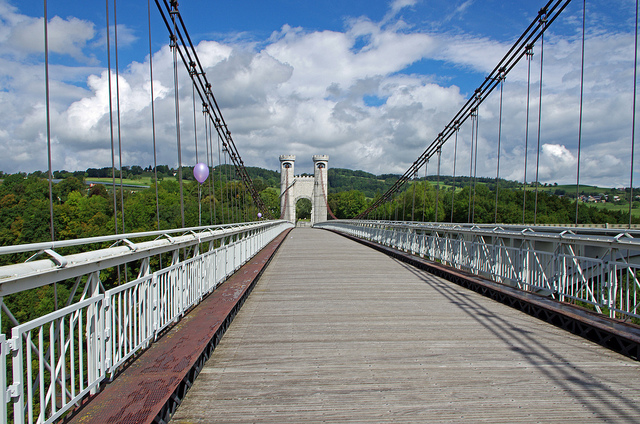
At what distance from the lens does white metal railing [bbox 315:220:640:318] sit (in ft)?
14.0

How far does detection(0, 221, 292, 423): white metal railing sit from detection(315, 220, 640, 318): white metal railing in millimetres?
3808

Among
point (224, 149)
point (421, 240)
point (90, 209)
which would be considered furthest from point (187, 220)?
point (421, 240)

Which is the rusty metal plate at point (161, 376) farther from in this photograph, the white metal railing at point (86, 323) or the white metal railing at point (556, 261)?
the white metal railing at point (556, 261)

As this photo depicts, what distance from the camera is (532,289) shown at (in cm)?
612

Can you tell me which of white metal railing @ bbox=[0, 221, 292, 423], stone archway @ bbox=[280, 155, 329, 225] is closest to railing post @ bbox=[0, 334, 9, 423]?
white metal railing @ bbox=[0, 221, 292, 423]

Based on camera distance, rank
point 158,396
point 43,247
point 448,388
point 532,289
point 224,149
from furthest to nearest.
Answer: point 224,149, point 532,289, point 448,388, point 158,396, point 43,247

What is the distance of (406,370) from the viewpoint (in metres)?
3.40

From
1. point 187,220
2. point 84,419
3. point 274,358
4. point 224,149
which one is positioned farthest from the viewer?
point 187,220

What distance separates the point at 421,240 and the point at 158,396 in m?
9.76

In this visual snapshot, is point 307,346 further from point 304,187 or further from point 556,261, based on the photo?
point 304,187

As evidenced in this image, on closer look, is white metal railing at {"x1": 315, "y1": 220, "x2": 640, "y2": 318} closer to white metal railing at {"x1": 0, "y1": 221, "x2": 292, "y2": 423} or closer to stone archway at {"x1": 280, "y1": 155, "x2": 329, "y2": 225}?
white metal railing at {"x1": 0, "y1": 221, "x2": 292, "y2": 423}

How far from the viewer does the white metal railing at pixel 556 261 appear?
428 centimetres

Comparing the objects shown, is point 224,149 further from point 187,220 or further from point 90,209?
point 90,209

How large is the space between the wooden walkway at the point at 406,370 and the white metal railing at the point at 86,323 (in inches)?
20.3
